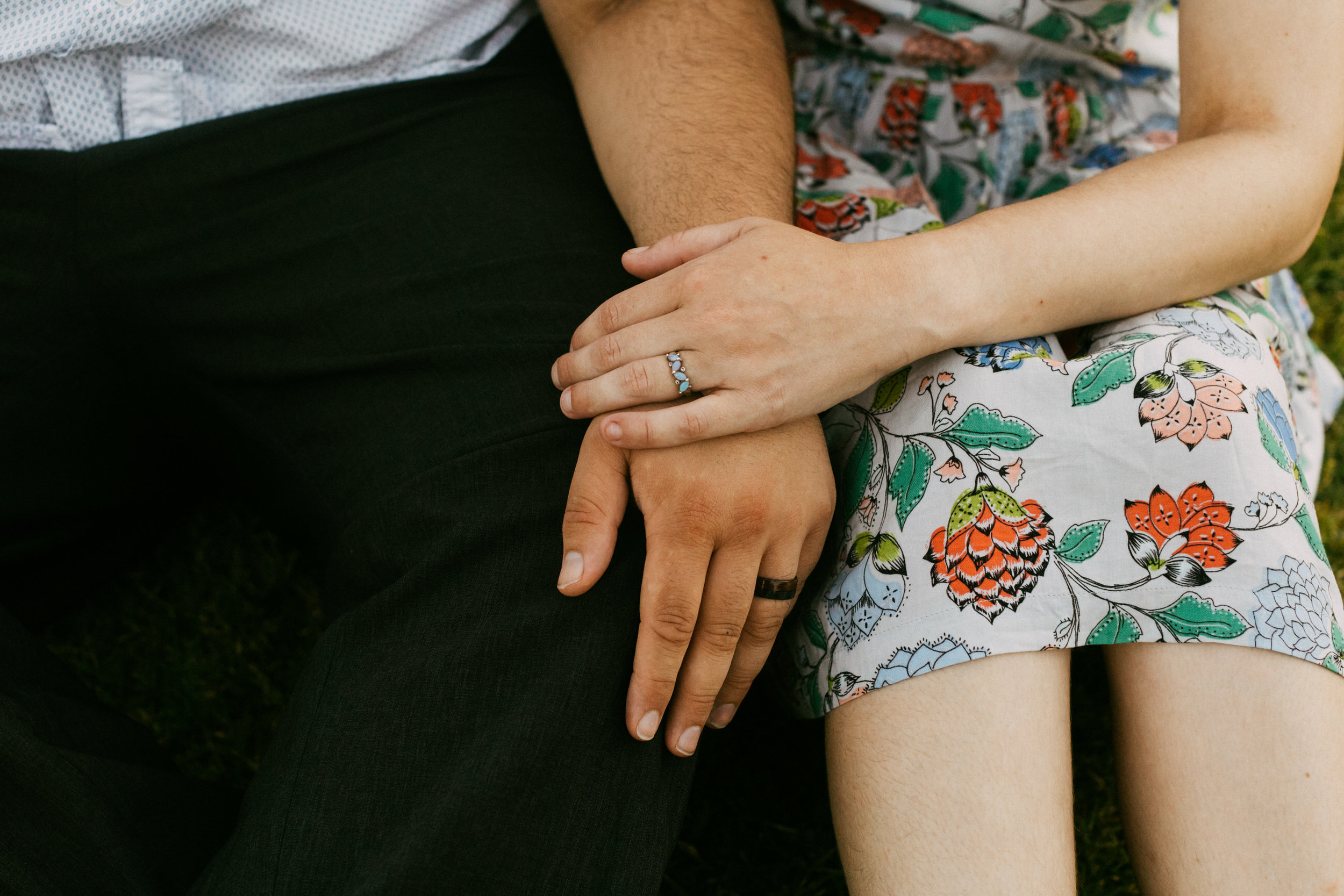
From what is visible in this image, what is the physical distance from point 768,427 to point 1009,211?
0.38 m

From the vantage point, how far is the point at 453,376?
1046 millimetres

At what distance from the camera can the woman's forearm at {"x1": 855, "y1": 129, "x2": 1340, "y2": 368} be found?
976mm

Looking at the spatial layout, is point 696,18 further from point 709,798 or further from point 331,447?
point 709,798

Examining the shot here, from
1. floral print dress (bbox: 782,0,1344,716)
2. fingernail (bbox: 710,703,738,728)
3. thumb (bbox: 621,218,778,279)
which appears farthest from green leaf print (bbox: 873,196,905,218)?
fingernail (bbox: 710,703,738,728)

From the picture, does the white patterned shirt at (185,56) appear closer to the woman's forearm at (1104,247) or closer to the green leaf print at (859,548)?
the woman's forearm at (1104,247)

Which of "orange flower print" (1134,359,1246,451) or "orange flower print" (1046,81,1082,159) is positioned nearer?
"orange flower print" (1134,359,1246,451)

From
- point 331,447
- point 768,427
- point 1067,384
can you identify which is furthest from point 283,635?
point 1067,384

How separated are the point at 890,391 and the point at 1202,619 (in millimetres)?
395

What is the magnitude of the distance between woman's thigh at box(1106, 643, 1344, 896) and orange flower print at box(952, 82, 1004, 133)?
875 mm

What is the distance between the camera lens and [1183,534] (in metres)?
0.85

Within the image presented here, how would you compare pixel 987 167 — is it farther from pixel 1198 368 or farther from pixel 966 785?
pixel 966 785

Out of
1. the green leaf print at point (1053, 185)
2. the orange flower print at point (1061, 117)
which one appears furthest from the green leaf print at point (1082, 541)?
the orange flower print at point (1061, 117)

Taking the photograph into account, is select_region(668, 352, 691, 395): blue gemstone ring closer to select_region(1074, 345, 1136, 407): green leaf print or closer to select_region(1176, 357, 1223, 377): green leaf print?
select_region(1074, 345, 1136, 407): green leaf print

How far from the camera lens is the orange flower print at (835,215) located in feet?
3.99
